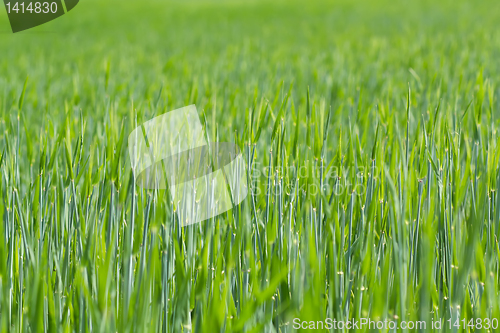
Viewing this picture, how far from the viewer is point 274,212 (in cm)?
67

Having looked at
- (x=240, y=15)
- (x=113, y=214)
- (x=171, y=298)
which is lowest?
(x=171, y=298)

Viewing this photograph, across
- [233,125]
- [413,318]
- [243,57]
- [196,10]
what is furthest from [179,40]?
[413,318]

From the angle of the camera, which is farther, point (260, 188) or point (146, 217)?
point (260, 188)

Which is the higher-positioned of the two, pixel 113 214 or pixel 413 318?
pixel 113 214

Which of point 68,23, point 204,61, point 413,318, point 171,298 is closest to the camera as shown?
point 413,318

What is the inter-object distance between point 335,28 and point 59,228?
19.0ft

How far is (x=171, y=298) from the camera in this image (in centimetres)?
68

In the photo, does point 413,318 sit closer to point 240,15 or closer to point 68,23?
point 68,23

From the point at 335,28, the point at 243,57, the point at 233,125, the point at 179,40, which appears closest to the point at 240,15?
the point at 335,28

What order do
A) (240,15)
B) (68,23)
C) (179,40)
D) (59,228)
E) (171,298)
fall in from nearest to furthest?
1. (171,298)
2. (59,228)
3. (179,40)
4. (68,23)
5. (240,15)

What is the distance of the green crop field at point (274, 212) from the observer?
565mm

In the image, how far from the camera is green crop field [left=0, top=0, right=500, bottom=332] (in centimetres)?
56

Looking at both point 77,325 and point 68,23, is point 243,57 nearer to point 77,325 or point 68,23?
point 77,325

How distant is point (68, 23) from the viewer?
290 inches
